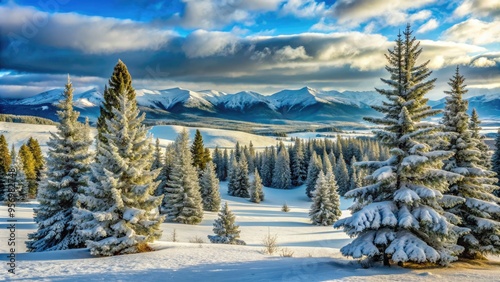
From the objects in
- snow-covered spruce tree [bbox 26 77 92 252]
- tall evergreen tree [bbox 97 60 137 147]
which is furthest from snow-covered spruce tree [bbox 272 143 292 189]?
snow-covered spruce tree [bbox 26 77 92 252]

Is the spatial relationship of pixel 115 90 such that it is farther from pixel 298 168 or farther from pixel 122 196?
pixel 298 168

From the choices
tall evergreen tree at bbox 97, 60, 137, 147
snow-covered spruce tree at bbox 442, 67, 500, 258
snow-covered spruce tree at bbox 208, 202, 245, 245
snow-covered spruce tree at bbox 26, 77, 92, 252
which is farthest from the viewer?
snow-covered spruce tree at bbox 208, 202, 245, 245

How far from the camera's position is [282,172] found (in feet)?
295

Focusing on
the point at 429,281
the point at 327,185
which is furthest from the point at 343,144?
the point at 429,281

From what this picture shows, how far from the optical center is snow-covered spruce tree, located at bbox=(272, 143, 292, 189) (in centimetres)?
8950

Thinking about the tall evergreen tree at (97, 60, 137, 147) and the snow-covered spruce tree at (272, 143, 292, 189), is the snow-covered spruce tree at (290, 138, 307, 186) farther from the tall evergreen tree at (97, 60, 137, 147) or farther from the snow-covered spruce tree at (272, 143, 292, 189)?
the tall evergreen tree at (97, 60, 137, 147)

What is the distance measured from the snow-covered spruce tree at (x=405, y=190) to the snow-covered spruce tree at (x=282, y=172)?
76305 mm

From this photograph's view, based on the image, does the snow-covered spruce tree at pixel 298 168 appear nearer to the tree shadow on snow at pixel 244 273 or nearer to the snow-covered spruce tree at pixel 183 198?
the snow-covered spruce tree at pixel 183 198

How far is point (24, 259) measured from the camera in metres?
13.0

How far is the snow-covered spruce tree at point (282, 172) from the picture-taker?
89.5 meters

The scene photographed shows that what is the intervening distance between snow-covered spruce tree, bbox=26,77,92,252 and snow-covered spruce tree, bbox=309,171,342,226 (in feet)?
107

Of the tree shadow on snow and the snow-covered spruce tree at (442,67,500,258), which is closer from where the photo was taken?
the tree shadow on snow

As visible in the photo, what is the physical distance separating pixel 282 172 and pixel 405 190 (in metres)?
79.1

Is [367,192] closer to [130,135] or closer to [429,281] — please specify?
[429,281]
